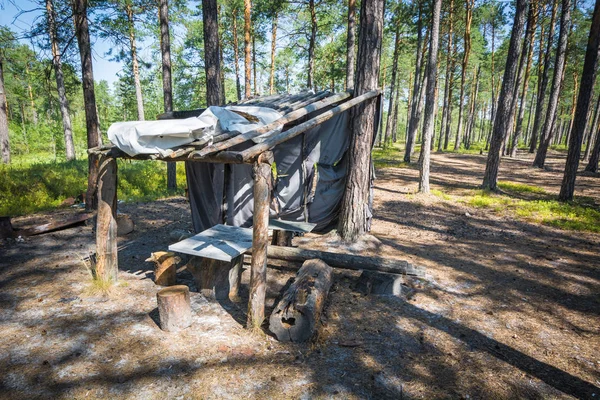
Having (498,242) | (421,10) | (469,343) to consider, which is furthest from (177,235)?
(421,10)

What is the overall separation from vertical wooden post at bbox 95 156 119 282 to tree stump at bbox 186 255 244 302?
164 cm

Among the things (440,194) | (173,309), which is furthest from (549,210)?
(173,309)

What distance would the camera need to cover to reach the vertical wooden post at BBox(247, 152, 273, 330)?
3.94 meters

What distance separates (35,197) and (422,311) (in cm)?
1285

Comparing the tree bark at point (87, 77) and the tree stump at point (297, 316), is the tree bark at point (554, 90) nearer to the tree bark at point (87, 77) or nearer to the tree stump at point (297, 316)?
the tree stump at point (297, 316)

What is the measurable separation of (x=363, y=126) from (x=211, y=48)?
5.39m

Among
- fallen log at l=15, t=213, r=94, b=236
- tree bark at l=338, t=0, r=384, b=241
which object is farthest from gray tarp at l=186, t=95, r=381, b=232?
fallen log at l=15, t=213, r=94, b=236

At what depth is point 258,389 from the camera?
10.3 ft

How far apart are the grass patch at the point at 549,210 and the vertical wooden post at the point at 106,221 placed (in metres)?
11.1

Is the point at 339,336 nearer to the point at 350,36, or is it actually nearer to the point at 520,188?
the point at 520,188

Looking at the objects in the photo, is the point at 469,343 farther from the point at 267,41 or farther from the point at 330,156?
the point at 267,41

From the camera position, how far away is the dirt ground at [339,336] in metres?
3.20

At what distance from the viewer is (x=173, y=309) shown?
4066 millimetres

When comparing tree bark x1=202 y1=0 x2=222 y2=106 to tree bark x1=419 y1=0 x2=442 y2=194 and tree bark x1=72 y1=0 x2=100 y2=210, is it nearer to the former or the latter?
tree bark x1=72 y1=0 x2=100 y2=210
